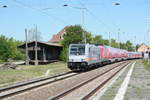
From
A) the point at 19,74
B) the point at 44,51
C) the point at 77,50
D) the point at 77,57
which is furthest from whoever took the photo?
the point at 44,51

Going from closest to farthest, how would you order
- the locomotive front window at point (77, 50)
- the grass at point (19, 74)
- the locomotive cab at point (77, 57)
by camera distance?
the grass at point (19, 74) → the locomotive cab at point (77, 57) → the locomotive front window at point (77, 50)

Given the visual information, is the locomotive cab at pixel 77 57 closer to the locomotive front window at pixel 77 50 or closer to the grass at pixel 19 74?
the locomotive front window at pixel 77 50

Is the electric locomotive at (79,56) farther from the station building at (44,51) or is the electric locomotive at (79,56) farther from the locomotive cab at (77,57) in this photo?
the station building at (44,51)

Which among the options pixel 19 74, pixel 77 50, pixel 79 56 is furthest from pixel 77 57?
pixel 19 74

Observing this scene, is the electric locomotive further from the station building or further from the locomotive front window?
the station building

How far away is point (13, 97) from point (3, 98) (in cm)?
51

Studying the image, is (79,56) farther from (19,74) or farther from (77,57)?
(19,74)

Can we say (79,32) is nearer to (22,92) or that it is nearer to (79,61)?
(79,61)

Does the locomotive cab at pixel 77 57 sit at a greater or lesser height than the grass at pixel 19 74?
greater

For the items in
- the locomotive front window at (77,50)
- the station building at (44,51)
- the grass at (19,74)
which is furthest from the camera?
the station building at (44,51)

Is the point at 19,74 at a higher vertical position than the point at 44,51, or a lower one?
lower

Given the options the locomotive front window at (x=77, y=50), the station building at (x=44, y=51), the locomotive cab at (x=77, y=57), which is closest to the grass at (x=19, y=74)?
the locomotive cab at (x=77, y=57)

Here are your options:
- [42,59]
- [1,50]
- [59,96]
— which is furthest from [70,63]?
[1,50]

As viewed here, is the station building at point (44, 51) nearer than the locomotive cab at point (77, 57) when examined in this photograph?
No
